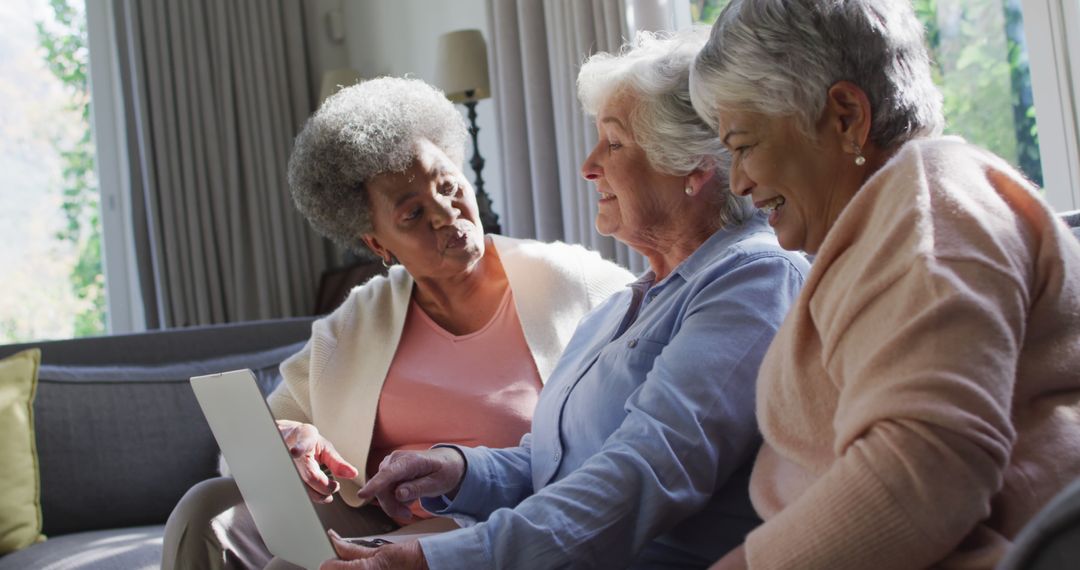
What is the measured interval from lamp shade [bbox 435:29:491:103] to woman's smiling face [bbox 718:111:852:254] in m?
2.87

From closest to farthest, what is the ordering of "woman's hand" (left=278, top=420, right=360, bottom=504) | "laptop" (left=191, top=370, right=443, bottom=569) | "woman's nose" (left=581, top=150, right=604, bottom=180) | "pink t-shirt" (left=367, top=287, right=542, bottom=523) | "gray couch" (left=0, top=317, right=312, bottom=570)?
1. "laptop" (left=191, top=370, right=443, bottom=569)
2. "woman's nose" (left=581, top=150, right=604, bottom=180)
3. "woman's hand" (left=278, top=420, right=360, bottom=504)
4. "pink t-shirt" (left=367, top=287, right=542, bottom=523)
5. "gray couch" (left=0, top=317, right=312, bottom=570)

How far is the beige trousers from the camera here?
1616 mm

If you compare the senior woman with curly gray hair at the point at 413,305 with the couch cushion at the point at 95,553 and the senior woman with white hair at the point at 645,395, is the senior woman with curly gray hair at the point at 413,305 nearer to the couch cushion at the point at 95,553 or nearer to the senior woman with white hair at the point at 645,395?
the senior woman with white hair at the point at 645,395

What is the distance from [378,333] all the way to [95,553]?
→ 0.73 metres

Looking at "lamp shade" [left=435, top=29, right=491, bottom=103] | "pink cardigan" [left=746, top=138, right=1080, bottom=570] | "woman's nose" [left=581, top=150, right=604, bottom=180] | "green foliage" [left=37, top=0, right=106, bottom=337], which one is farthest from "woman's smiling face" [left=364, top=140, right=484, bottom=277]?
"green foliage" [left=37, top=0, right=106, bottom=337]

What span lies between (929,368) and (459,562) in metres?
0.55

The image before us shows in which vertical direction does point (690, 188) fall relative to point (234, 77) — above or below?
below

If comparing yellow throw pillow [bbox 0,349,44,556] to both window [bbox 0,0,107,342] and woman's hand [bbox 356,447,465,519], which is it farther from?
window [bbox 0,0,107,342]

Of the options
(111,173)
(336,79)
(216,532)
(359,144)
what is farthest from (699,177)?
(111,173)

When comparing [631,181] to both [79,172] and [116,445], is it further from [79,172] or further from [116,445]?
[79,172]

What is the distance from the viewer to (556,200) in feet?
12.5

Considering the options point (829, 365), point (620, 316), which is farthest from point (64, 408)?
point (829, 365)

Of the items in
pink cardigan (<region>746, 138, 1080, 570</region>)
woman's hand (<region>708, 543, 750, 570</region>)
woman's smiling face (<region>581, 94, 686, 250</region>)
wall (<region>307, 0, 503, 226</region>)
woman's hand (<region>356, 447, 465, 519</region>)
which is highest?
wall (<region>307, 0, 503, 226</region>)

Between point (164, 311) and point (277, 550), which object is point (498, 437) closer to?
point (277, 550)
